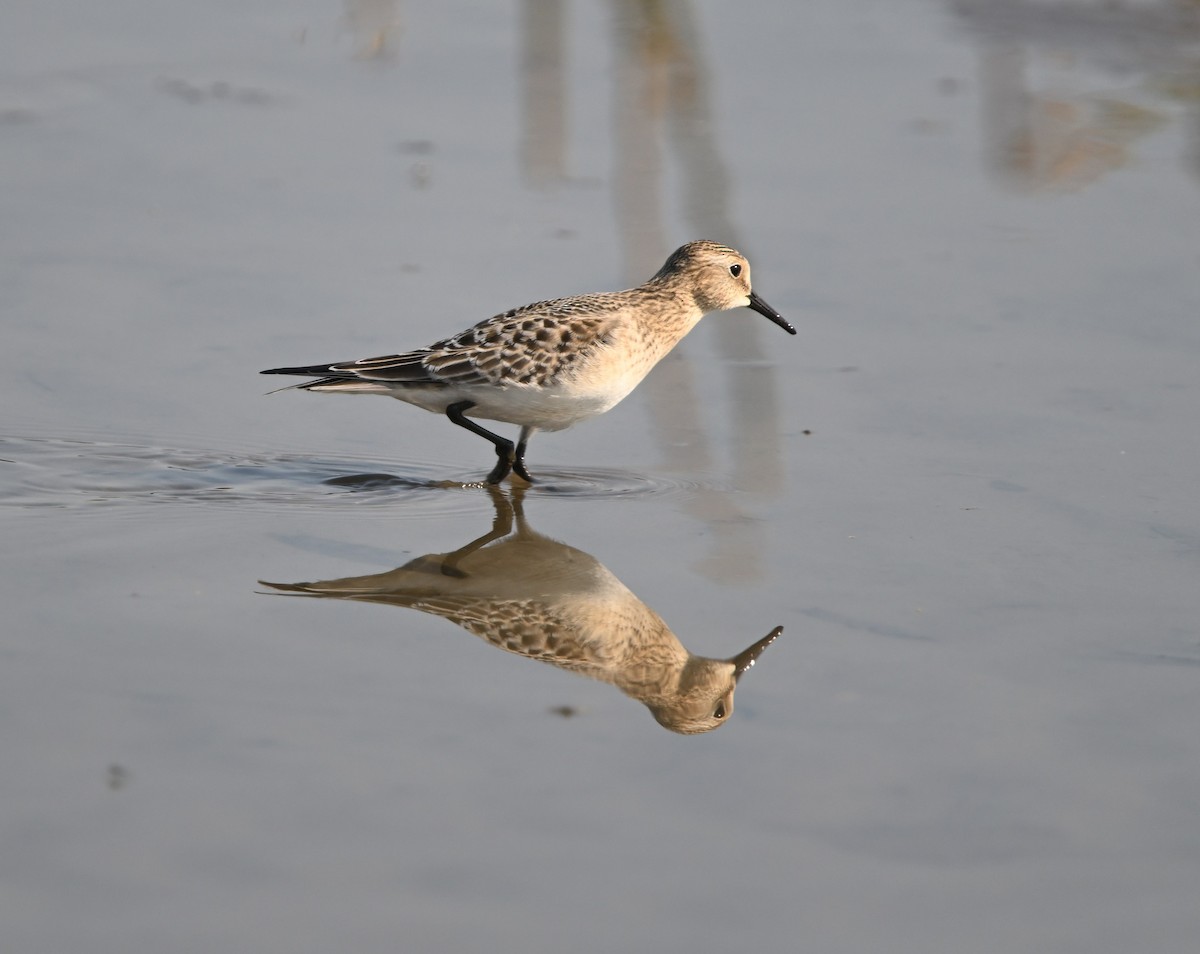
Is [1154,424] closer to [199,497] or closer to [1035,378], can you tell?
[1035,378]

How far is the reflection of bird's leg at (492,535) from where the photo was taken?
626cm

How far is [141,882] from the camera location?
4.05 m

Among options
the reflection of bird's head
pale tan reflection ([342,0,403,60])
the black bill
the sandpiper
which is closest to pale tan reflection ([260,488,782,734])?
the reflection of bird's head

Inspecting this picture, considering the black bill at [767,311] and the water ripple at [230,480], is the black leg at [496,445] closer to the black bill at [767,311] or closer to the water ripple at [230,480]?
the water ripple at [230,480]

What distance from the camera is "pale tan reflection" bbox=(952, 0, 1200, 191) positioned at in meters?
10.9

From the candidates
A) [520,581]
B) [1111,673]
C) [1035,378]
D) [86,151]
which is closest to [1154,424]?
[1035,378]

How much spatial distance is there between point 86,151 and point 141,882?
24.3ft

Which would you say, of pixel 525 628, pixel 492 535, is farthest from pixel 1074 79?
pixel 525 628

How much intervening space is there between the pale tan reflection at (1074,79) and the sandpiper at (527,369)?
13.8 ft

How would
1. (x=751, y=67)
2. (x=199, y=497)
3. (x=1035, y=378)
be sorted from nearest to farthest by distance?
1. (x=199, y=497)
2. (x=1035, y=378)
3. (x=751, y=67)

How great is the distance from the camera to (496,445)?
7.39 meters

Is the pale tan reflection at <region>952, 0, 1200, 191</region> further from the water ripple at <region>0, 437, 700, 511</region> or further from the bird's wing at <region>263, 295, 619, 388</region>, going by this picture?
the water ripple at <region>0, 437, 700, 511</region>

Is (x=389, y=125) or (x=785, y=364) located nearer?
(x=785, y=364)

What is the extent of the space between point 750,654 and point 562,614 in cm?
73
